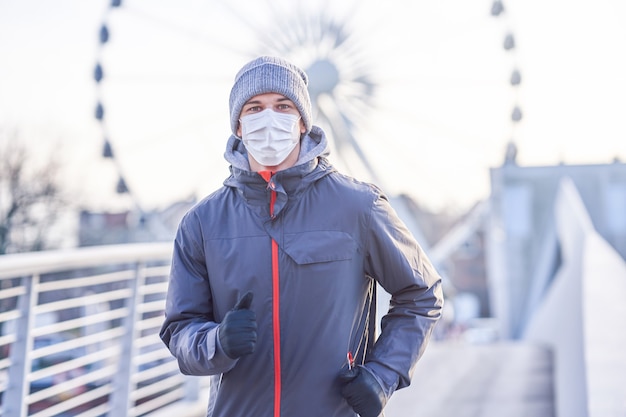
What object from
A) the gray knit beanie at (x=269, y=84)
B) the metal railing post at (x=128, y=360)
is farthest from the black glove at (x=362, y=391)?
the metal railing post at (x=128, y=360)

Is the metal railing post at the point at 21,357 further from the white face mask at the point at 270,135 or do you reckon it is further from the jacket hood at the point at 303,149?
the white face mask at the point at 270,135

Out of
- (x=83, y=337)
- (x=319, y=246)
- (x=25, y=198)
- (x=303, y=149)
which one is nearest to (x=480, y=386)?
(x=83, y=337)

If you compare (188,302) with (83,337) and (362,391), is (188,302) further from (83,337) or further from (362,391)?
(83,337)

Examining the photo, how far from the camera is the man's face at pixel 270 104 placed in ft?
8.05

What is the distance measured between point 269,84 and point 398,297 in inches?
24.5

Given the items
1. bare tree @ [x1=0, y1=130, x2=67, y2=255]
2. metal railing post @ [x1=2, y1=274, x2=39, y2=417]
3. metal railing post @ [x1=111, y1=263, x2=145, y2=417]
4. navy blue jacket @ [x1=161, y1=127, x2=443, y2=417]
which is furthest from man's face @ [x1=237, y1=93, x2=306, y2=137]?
bare tree @ [x1=0, y1=130, x2=67, y2=255]

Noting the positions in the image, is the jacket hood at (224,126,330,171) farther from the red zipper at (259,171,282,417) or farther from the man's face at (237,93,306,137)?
the red zipper at (259,171,282,417)

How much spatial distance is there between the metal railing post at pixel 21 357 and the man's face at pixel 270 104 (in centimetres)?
153

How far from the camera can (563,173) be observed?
1770cm

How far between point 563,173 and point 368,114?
4936mm

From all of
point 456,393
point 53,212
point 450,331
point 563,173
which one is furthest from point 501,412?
point 450,331

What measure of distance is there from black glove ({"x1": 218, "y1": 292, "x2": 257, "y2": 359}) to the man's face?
1.80 ft

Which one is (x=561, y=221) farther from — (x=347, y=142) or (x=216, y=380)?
(x=216, y=380)

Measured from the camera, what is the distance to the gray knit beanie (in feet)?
7.91
